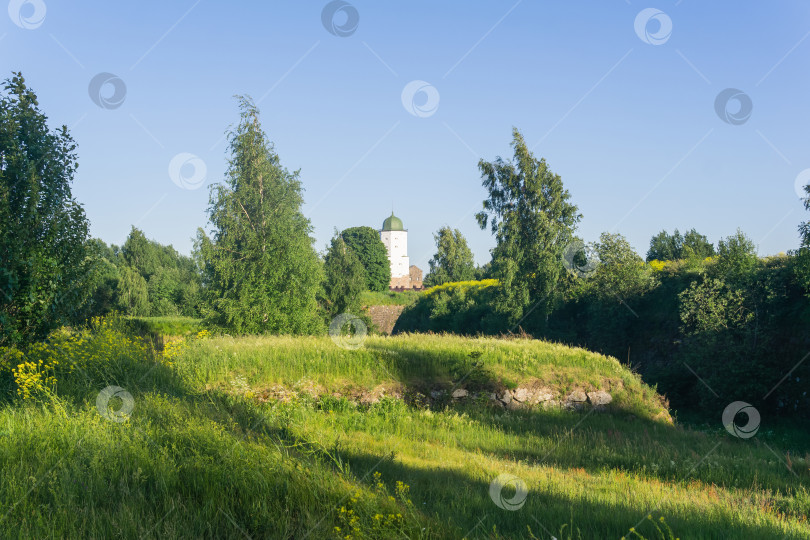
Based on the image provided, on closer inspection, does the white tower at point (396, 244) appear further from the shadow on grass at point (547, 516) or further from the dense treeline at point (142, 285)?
the shadow on grass at point (547, 516)

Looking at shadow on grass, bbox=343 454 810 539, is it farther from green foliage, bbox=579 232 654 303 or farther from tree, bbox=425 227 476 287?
tree, bbox=425 227 476 287

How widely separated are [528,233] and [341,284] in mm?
16039

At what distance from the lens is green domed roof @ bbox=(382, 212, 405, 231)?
131 meters

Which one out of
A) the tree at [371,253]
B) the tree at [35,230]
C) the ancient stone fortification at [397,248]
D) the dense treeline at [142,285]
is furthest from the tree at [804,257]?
the ancient stone fortification at [397,248]

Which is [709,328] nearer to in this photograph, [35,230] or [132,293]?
[35,230]

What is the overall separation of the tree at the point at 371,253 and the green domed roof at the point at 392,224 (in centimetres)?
3301

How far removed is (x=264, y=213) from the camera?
87.2ft

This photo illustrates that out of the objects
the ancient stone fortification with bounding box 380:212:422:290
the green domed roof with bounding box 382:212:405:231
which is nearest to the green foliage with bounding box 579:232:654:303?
the ancient stone fortification with bounding box 380:212:422:290

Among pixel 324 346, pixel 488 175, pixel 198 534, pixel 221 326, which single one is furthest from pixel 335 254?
pixel 198 534

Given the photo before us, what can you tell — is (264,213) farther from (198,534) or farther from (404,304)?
(404,304)

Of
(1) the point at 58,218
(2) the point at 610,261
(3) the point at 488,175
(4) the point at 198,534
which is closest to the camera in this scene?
(4) the point at 198,534

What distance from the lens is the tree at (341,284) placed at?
137 ft

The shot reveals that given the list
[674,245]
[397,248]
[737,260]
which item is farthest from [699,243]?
[397,248]

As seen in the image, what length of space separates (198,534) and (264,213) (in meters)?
23.2
